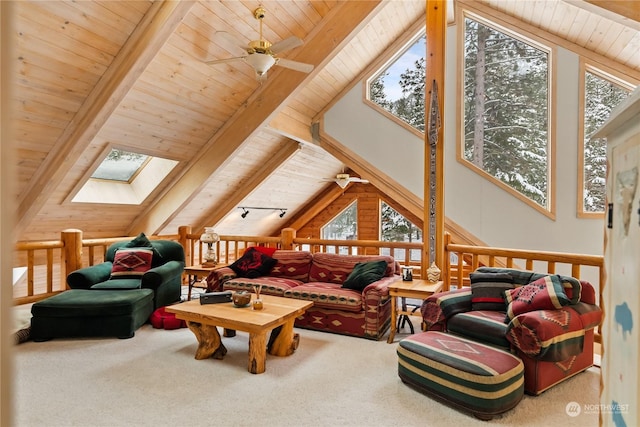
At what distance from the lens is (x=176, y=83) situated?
3.70 meters

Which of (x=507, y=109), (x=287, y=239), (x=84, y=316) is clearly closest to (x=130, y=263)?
(x=84, y=316)

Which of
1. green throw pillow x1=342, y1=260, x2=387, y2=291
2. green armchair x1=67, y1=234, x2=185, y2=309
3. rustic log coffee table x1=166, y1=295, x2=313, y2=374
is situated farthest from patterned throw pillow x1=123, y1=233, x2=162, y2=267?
green throw pillow x1=342, y1=260, x2=387, y2=291

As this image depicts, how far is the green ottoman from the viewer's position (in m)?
3.23

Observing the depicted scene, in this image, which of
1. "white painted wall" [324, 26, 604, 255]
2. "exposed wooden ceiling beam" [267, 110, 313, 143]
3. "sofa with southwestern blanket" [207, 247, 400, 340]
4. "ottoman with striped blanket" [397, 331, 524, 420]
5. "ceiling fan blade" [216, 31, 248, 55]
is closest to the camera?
"ottoman with striped blanket" [397, 331, 524, 420]

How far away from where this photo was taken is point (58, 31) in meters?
2.67

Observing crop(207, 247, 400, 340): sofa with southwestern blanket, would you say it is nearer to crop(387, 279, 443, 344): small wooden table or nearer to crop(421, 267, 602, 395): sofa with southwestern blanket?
crop(387, 279, 443, 344): small wooden table

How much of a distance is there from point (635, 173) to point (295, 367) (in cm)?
255

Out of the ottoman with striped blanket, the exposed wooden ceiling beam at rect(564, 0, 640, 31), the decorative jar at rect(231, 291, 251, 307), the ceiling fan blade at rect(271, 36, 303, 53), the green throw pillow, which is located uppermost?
the exposed wooden ceiling beam at rect(564, 0, 640, 31)

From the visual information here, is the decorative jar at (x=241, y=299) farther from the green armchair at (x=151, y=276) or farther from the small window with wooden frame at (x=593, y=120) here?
the small window with wooden frame at (x=593, y=120)

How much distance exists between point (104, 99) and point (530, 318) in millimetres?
3665

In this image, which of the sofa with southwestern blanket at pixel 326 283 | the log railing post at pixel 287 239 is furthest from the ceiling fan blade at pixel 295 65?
the log railing post at pixel 287 239

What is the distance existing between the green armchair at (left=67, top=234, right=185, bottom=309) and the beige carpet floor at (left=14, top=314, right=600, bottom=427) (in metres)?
0.67

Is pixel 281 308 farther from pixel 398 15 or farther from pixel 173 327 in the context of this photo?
pixel 398 15

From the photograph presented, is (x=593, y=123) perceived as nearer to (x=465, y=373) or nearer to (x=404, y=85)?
(x=404, y=85)
